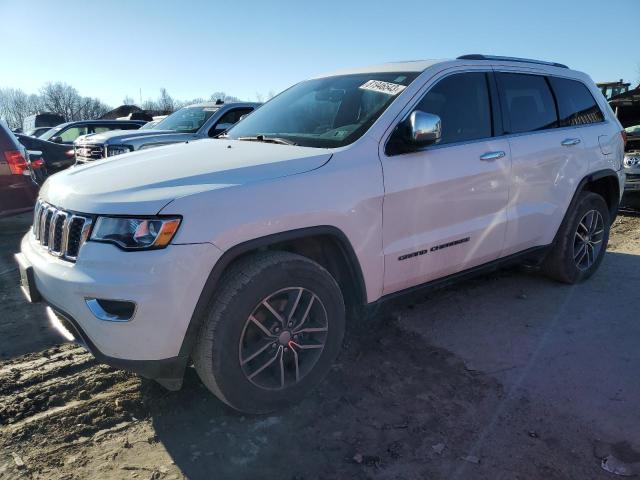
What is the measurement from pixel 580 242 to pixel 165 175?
382cm

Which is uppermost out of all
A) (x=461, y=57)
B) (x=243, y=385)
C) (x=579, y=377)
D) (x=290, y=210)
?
(x=461, y=57)

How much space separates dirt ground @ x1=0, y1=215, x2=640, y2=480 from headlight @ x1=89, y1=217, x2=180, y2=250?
1022mm

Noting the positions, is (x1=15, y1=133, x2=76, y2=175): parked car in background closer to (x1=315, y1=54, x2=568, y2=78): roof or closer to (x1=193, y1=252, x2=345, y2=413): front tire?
(x1=315, y1=54, x2=568, y2=78): roof

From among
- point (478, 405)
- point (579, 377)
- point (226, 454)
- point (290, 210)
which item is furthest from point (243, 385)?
point (579, 377)

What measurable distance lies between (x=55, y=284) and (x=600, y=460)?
106 inches

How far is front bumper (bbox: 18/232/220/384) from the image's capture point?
7.15 feet

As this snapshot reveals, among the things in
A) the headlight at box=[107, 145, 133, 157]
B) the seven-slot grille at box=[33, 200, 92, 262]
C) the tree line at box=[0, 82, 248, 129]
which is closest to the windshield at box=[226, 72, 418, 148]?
the seven-slot grille at box=[33, 200, 92, 262]

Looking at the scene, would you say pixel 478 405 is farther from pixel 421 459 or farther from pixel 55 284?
pixel 55 284

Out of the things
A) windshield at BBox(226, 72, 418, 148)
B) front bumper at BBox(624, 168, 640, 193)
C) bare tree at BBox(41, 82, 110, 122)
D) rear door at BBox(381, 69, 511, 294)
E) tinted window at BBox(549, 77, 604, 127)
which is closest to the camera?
rear door at BBox(381, 69, 511, 294)

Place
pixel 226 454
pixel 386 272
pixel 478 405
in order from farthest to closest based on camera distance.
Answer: pixel 386 272
pixel 478 405
pixel 226 454

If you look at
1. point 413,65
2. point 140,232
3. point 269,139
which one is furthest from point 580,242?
point 140,232

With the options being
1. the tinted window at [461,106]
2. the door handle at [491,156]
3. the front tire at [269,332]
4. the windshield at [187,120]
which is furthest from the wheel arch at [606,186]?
the windshield at [187,120]

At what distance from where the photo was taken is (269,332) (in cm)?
260

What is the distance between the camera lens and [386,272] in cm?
299
